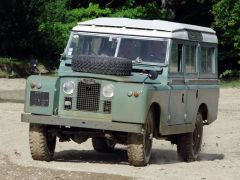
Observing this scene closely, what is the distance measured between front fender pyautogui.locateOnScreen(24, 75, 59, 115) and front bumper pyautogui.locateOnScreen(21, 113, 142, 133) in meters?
0.10

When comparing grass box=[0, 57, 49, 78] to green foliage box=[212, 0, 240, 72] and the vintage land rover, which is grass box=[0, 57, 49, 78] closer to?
green foliage box=[212, 0, 240, 72]

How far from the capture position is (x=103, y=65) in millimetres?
13766

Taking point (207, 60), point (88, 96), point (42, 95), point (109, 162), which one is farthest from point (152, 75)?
point (207, 60)

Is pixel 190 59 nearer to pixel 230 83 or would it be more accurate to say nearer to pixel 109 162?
pixel 109 162

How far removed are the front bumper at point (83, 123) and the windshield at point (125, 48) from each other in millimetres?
1739

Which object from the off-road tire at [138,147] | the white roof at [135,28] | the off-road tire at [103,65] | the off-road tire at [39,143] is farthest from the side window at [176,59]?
the off-road tire at [39,143]

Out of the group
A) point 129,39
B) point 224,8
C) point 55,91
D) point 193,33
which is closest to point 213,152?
point 193,33

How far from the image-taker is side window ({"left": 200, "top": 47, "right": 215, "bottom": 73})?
16.9 metres

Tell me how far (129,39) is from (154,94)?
1.69 meters

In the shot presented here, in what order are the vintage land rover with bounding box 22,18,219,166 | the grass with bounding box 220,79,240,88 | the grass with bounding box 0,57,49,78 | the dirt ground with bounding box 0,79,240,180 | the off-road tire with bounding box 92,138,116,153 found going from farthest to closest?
the grass with bounding box 0,57,49,78, the grass with bounding box 220,79,240,88, the off-road tire with bounding box 92,138,116,153, the vintage land rover with bounding box 22,18,219,166, the dirt ground with bounding box 0,79,240,180

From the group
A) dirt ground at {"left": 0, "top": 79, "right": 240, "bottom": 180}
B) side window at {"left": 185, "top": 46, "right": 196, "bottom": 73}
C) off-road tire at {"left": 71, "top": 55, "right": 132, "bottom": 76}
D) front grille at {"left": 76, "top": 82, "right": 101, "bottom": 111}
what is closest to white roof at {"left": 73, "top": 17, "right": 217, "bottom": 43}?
side window at {"left": 185, "top": 46, "right": 196, "bottom": 73}

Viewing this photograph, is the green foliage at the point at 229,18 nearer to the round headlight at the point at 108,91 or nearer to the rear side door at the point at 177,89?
the rear side door at the point at 177,89

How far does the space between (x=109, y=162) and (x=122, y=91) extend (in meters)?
1.69

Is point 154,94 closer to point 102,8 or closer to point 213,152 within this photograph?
point 213,152
